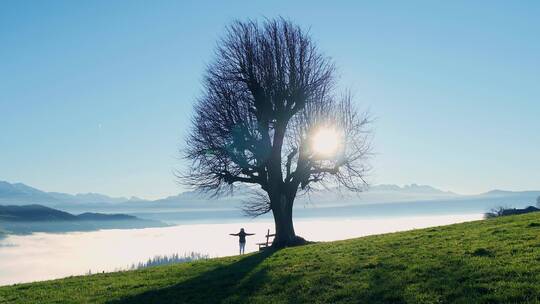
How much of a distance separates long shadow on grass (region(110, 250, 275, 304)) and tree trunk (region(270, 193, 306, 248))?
611 inches

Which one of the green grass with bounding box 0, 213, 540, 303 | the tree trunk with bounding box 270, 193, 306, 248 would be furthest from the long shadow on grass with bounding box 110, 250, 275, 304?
the tree trunk with bounding box 270, 193, 306, 248

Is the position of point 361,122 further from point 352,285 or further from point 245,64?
point 352,285

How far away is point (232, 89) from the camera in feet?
135

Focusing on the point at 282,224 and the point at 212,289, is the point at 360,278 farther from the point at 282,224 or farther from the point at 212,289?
the point at 282,224

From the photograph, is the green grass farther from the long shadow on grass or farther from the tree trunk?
the tree trunk

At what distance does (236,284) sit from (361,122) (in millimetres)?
26312

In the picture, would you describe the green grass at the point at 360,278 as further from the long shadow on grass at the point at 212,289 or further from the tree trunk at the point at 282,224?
the tree trunk at the point at 282,224

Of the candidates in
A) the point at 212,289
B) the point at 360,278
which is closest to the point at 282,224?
the point at 212,289

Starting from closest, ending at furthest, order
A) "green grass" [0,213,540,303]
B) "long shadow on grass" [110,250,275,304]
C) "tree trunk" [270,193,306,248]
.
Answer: "green grass" [0,213,540,303], "long shadow on grass" [110,250,275,304], "tree trunk" [270,193,306,248]

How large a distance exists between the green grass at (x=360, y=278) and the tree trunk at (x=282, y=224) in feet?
37.1

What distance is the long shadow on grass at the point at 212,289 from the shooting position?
19.5 meters

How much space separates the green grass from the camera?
15000mm

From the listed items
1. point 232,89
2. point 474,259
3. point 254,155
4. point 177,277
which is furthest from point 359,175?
point 474,259

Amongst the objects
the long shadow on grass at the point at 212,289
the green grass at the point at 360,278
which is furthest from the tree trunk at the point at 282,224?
the long shadow on grass at the point at 212,289
